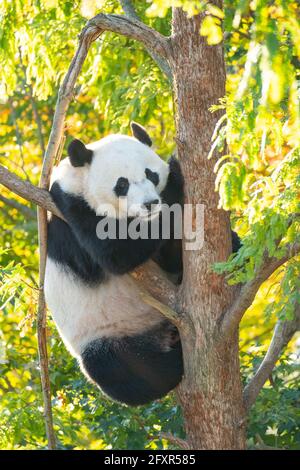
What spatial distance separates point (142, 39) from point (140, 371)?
6.75ft

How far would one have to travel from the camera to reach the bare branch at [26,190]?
13.3ft

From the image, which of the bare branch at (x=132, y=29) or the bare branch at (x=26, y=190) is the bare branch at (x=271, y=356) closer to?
the bare branch at (x=26, y=190)

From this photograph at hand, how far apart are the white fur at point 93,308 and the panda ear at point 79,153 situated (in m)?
0.73

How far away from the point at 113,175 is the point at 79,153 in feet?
0.94

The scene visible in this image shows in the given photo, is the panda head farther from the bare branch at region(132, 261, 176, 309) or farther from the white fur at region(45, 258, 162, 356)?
the white fur at region(45, 258, 162, 356)

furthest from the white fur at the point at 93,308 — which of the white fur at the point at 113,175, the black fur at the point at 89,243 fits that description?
the white fur at the point at 113,175

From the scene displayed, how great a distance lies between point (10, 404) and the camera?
532 cm

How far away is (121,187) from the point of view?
455 cm

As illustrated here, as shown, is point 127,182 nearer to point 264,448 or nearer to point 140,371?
point 140,371

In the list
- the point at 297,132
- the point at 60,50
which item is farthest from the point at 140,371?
the point at 60,50

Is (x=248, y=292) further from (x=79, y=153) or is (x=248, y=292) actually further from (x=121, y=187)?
(x=79, y=153)

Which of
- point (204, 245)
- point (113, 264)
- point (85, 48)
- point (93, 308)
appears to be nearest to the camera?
point (204, 245)

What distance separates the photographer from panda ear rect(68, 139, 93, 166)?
464cm

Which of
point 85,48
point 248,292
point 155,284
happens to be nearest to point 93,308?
point 155,284
